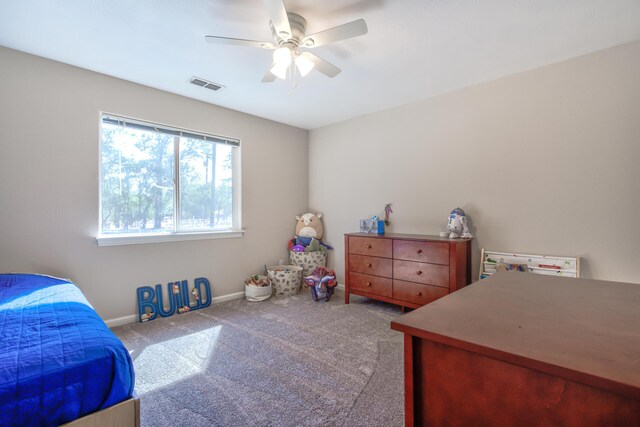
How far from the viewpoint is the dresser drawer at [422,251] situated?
2711mm

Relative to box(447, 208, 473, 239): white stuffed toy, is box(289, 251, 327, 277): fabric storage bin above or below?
below

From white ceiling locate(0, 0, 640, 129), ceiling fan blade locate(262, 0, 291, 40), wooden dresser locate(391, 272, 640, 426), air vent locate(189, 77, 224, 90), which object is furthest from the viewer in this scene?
air vent locate(189, 77, 224, 90)

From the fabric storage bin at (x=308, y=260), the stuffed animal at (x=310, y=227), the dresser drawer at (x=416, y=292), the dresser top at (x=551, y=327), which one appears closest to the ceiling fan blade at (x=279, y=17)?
the dresser top at (x=551, y=327)

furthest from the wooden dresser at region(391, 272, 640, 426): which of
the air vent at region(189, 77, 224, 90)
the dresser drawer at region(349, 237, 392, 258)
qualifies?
the air vent at region(189, 77, 224, 90)

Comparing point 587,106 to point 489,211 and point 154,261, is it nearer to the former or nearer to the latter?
point 489,211

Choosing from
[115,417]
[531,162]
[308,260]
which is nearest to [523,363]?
[115,417]

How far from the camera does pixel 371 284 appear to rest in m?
3.27

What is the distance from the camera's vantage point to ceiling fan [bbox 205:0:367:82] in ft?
5.52

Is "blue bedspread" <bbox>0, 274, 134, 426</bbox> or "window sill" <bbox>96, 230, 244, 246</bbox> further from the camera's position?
"window sill" <bbox>96, 230, 244, 246</bbox>

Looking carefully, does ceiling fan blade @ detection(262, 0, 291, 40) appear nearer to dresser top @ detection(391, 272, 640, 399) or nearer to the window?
dresser top @ detection(391, 272, 640, 399)

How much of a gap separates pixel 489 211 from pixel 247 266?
2.81 metres

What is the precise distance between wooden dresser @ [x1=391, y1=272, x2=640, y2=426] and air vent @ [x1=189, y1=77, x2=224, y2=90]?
9.37 feet

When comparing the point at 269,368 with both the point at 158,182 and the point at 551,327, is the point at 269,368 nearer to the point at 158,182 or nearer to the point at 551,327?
the point at 551,327

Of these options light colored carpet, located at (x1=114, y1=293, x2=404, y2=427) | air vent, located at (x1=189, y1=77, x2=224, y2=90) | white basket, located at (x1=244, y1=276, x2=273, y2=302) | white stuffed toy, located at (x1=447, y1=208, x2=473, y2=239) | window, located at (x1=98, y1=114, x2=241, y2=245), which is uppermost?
air vent, located at (x1=189, y1=77, x2=224, y2=90)
